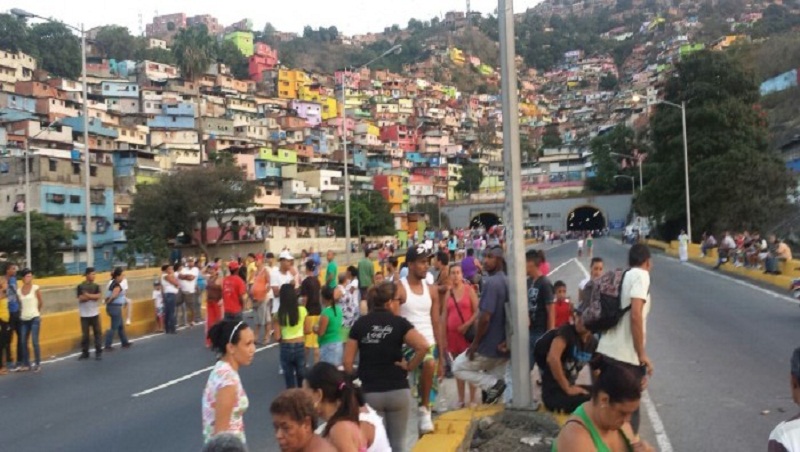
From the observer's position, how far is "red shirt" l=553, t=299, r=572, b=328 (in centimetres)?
974

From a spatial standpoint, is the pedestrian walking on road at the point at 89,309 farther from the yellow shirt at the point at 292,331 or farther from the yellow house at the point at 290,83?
the yellow house at the point at 290,83

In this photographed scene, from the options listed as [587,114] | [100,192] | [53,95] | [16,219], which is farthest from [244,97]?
[587,114]

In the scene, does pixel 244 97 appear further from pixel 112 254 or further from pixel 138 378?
pixel 138 378

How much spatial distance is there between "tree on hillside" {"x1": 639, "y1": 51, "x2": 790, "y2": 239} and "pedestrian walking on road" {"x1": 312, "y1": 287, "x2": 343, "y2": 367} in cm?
4065

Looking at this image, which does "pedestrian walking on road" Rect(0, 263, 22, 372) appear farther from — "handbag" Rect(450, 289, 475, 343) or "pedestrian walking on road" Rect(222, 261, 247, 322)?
"handbag" Rect(450, 289, 475, 343)

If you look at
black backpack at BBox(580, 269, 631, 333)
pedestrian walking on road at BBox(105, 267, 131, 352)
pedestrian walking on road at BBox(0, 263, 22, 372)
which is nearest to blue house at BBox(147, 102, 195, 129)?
pedestrian walking on road at BBox(105, 267, 131, 352)

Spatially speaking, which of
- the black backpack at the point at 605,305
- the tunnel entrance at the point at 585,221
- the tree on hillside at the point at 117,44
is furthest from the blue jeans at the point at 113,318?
the tree on hillside at the point at 117,44

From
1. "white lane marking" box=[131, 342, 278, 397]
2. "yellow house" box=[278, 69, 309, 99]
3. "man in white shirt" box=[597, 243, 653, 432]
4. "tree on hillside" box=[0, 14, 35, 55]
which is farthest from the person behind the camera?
"yellow house" box=[278, 69, 309, 99]

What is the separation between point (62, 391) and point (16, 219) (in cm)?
4573

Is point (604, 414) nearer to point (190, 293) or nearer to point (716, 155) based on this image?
point (190, 293)

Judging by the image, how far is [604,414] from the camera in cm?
365

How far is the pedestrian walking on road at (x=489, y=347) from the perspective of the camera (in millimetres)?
8539

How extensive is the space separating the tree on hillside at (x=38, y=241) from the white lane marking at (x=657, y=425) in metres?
47.5

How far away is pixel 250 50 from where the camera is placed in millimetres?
196250
